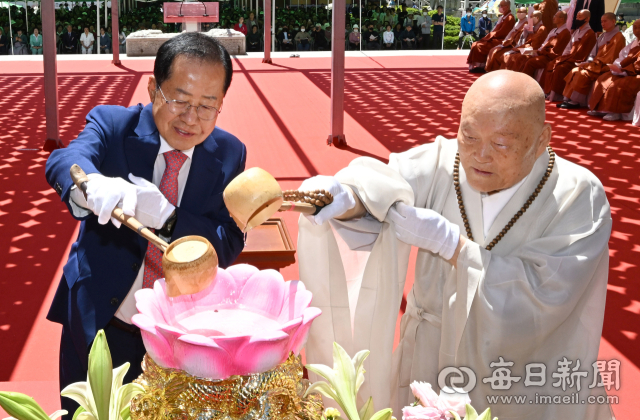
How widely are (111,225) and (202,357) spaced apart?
882 mm

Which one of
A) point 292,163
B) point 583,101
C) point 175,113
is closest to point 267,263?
point 175,113

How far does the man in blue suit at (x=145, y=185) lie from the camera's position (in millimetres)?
1491

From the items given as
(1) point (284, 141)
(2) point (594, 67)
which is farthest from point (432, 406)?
(2) point (594, 67)

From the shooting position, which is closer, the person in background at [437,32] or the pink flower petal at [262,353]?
the pink flower petal at [262,353]

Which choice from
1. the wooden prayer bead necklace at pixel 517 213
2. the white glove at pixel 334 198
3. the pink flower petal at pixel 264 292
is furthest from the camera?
the wooden prayer bead necklace at pixel 517 213

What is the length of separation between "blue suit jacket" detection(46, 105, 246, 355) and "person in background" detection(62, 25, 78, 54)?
15.4m

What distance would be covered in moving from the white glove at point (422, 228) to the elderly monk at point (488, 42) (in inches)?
446

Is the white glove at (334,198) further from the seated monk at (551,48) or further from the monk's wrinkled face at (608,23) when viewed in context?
the seated monk at (551,48)

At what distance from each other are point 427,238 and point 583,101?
350 inches

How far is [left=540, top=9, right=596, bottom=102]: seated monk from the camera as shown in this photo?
9.95 m

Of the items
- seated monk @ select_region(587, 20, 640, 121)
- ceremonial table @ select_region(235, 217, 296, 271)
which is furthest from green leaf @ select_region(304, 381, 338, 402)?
seated monk @ select_region(587, 20, 640, 121)

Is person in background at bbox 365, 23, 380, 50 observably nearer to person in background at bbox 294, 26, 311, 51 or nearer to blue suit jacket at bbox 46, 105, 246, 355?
person in background at bbox 294, 26, 311, 51

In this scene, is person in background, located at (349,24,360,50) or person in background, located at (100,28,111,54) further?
person in background, located at (349,24,360,50)

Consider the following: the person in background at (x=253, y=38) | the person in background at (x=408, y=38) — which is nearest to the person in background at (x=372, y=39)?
the person in background at (x=408, y=38)
